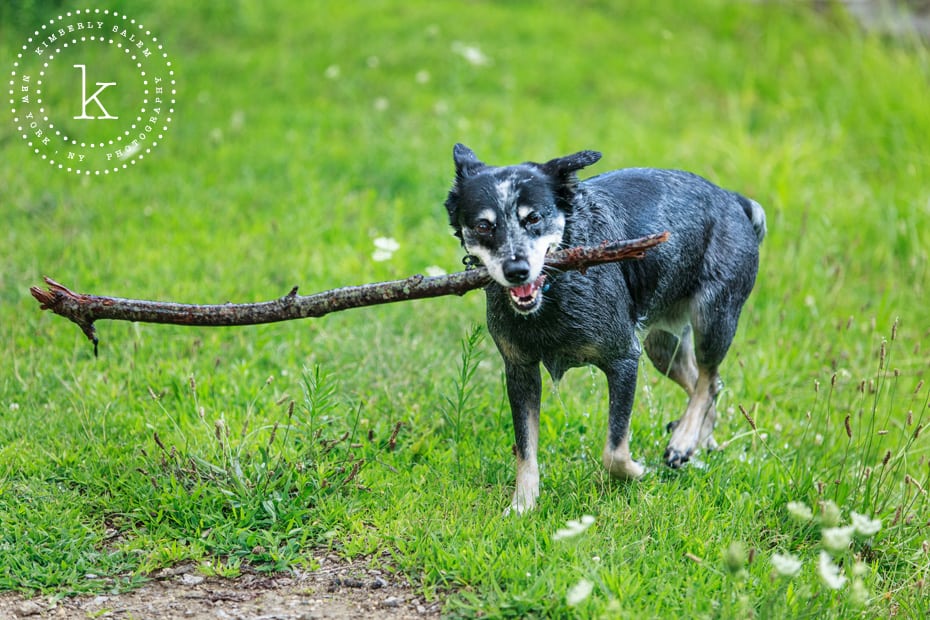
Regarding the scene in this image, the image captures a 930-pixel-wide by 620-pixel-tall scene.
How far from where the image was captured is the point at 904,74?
8984 millimetres

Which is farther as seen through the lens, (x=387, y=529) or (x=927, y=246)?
(x=927, y=246)

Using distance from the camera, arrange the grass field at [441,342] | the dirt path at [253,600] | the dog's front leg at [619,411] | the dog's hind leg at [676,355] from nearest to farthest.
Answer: the dirt path at [253,600], the grass field at [441,342], the dog's front leg at [619,411], the dog's hind leg at [676,355]

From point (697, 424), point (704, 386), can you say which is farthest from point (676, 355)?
point (697, 424)

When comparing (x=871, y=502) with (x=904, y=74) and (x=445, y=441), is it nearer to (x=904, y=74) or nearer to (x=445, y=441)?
(x=445, y=441)

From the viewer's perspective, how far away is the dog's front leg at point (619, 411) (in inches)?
168

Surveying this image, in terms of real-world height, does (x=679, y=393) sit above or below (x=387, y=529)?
below

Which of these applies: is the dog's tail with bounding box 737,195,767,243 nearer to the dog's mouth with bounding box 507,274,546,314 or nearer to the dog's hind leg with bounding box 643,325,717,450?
the dog's hind leg with bounding box 643,325,717,450

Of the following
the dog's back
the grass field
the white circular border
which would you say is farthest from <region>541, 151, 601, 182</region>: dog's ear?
the white circular border

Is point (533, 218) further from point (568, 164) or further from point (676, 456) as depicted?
point (676, 456)

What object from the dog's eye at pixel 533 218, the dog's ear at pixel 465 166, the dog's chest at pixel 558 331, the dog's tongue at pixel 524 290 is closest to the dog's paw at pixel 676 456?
the dog's chest at pixel 558 331

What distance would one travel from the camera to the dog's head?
379cm

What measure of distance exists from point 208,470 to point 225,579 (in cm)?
57

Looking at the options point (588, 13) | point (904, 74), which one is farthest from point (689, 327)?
point (588, 13)

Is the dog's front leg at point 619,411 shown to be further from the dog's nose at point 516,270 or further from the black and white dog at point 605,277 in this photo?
the dog's nose at point 516,270
